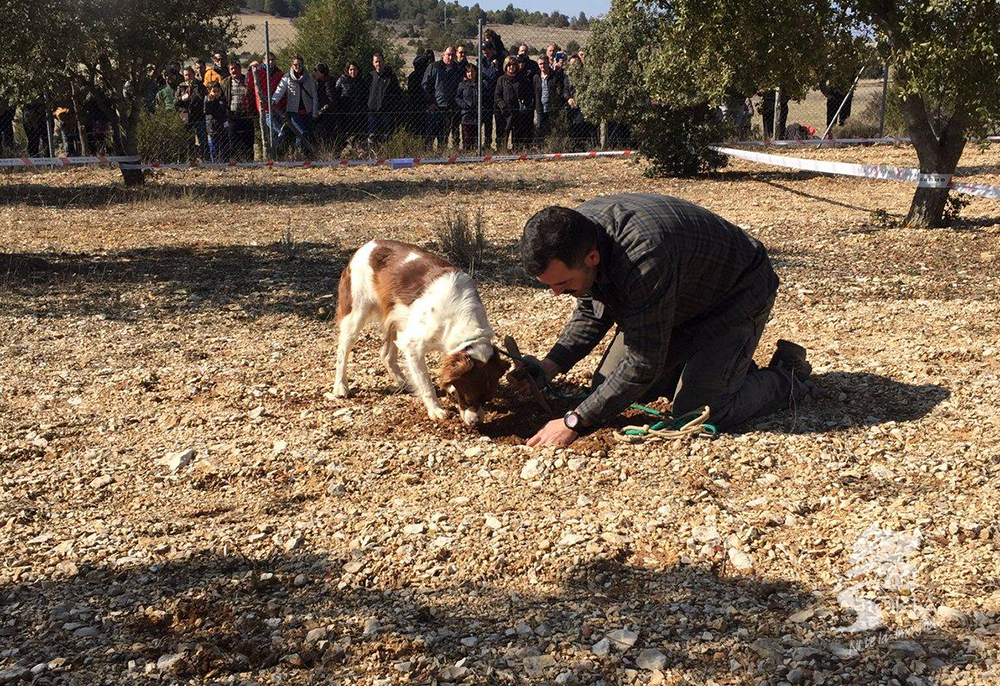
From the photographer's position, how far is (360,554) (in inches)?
162

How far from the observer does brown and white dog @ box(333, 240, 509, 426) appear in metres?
5.29

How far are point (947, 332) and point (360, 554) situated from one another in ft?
15.4

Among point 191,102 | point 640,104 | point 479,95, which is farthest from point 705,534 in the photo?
point 191,102

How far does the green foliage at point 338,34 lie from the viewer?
20.4 meters

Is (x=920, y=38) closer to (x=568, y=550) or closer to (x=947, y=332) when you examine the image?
(x=947, y=332)

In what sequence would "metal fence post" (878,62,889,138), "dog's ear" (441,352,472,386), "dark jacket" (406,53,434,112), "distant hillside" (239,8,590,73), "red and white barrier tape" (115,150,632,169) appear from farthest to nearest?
1. "distant hillside" (239,8,590,73)
2. "metal fence post" (878,62,889,138)
3. "dark jacket" (406,53,434,112)
4. "red and white barrier tape" (115,150,632,169)
5. "dog's ear" (441,352,472,386)

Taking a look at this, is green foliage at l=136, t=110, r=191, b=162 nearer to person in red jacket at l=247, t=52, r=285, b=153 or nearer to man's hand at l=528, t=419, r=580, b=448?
person in red jacket at l=247, t=52, r=285, b=153

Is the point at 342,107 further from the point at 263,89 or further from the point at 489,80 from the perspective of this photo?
the point at 489,80

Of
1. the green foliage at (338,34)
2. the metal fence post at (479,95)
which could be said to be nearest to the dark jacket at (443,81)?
the metal fence post at (479,95)

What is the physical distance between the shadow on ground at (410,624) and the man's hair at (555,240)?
128cm

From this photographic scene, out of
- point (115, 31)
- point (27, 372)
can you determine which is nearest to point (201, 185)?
point (115, 31)

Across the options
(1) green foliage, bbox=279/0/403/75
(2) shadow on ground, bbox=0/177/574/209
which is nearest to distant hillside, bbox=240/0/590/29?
(1) green foliage, bbox=279/0/403/75

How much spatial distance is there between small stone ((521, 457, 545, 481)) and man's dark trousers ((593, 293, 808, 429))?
2.81 feet

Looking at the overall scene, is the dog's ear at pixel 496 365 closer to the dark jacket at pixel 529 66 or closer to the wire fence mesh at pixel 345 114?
the wire fence mesh at pixel 345 114
